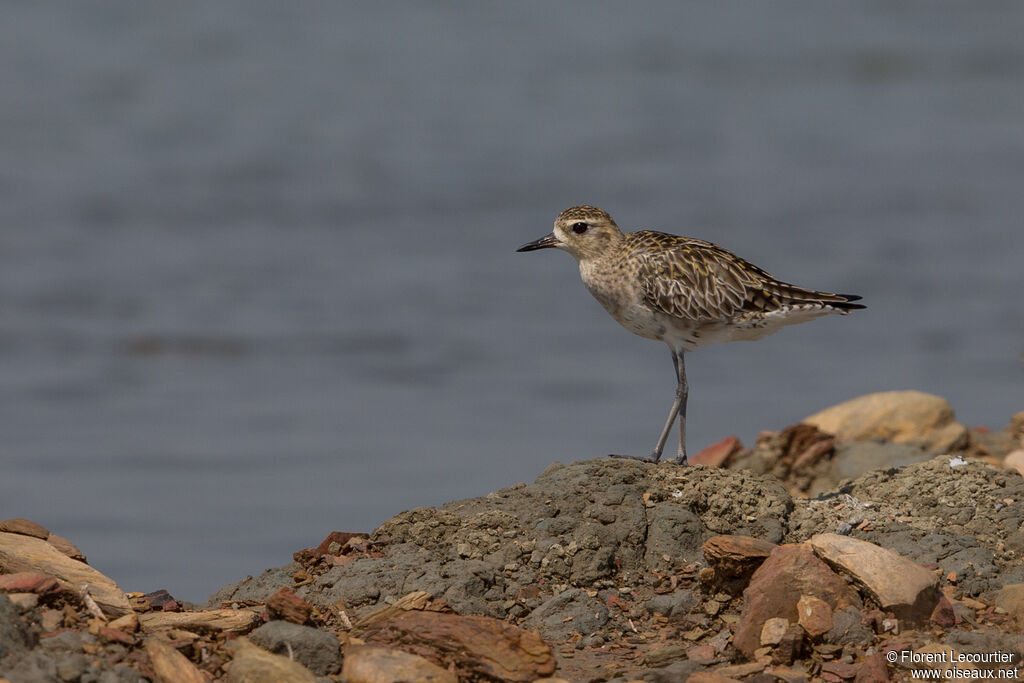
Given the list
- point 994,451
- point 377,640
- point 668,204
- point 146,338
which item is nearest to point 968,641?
point 377,640

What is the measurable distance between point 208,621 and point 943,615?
3310 millimetres

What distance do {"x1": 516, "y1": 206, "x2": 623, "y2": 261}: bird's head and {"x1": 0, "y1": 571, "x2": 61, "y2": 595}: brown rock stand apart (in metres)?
4.93

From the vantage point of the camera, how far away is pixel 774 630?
5.96m

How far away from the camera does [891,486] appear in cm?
768

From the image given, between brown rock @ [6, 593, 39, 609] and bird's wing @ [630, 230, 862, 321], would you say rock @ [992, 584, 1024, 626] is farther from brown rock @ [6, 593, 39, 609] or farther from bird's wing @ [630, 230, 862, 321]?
brown rock @ [6, 593, 39, 609]

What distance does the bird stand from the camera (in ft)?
30.3

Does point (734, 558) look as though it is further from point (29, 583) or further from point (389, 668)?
point (29, 583)

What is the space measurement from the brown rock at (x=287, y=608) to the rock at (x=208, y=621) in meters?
0.10

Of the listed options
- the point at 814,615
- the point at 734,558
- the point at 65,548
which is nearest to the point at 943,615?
the point at 814,615

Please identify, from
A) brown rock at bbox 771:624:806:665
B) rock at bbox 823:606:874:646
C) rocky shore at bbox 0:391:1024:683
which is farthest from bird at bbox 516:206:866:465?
brown rock at bbox 771:624:806:665

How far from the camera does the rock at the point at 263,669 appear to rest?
5402mm

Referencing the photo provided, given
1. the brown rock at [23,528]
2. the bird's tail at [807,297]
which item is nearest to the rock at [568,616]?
the brown rock at [23,528]

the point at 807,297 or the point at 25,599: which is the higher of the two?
the point at 807,297

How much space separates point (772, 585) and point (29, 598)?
325 cm
